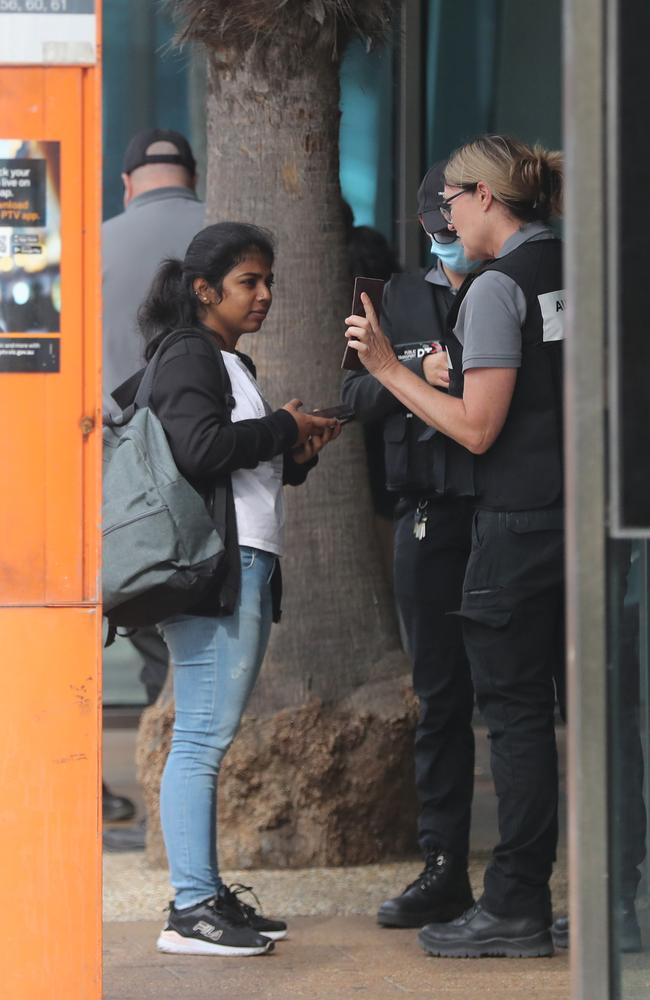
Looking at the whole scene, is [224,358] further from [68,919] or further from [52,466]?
[68,919]

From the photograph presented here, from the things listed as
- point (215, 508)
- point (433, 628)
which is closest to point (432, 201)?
point (215, 508)

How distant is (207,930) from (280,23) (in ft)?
8.69

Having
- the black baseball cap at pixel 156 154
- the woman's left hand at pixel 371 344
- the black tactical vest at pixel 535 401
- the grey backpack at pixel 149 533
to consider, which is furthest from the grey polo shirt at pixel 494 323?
the black baseball cap at pixel 156 154

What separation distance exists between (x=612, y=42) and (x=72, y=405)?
1.22 meters

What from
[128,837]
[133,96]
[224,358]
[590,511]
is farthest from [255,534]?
[133,96]

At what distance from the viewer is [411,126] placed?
7.09 meters

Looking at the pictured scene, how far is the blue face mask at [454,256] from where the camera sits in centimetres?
446

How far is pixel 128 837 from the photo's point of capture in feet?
19.2

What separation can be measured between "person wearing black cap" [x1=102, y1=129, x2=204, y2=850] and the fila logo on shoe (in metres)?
1.51

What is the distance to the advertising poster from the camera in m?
3.20

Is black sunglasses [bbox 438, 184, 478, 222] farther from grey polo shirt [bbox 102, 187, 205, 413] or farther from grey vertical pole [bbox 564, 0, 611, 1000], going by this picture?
grey polo shirt [bbox 102, 187, 205, 413]

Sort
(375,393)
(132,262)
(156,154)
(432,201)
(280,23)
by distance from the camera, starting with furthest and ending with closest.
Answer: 1. (156,154)
2. (132,262)
3. (280,23)
4. (375,393)
5. (432,201)

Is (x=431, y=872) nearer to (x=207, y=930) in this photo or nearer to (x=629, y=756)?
(x=207, y=930)

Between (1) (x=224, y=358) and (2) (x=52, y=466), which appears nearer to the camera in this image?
(2) (x=52, y=466)
